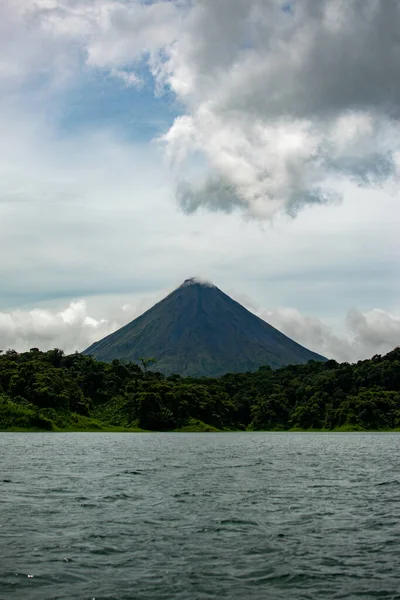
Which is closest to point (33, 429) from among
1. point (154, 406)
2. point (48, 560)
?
point (154, 406)

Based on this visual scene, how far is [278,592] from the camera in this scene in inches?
648

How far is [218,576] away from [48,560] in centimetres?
550

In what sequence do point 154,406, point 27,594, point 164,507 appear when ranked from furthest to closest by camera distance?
point 154,406 → point 164,507 → point 27,594

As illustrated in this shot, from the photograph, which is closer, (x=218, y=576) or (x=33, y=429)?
(x=218, y=576)

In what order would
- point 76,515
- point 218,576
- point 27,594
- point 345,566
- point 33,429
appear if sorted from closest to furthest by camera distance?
point 27,594 → point 218,576 → point 345,566 → point 76,515 → point 33,429

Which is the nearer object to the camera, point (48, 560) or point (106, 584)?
point (106, 584)

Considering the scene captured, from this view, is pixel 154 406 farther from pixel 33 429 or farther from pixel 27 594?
pixel 27 594

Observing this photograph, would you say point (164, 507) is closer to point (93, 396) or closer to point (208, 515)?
point (208, 515)

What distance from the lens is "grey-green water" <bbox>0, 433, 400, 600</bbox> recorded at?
17.0 m

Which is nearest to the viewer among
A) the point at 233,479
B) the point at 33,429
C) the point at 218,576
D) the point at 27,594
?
the point at 27,594

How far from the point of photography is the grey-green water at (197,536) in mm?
16953

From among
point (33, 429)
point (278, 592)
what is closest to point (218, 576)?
point (278, 592)

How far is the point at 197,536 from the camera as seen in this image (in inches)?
935

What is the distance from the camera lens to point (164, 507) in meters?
30.9
